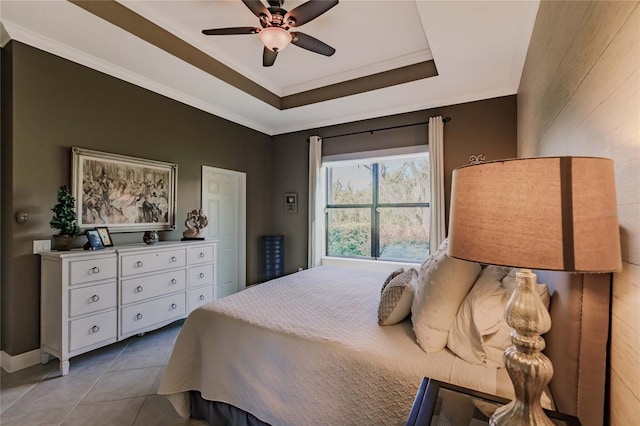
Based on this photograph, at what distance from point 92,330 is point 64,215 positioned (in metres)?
1.02

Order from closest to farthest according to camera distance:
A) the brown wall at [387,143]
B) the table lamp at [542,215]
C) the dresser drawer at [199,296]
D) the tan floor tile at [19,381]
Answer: the table lamp at [542,215], the tan floor tile at [19,381], the dresser drawer at [199,296], the brown wall at [387,143]

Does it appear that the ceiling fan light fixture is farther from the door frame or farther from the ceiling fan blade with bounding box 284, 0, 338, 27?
the door frame

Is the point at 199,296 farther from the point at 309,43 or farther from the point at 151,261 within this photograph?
the point at 309,43

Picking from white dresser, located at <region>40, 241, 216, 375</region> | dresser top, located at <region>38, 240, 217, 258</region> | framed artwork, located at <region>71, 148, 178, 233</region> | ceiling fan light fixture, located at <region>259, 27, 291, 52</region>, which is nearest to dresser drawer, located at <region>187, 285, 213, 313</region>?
white dresser, located at <region>40, 241, 216, 375</region>

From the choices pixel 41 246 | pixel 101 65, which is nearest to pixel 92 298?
pixel 41 246

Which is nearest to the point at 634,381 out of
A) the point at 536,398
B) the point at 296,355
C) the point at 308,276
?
the point at 536,398

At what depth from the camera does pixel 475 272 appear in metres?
1.38

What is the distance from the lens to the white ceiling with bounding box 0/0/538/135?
7.20 feet

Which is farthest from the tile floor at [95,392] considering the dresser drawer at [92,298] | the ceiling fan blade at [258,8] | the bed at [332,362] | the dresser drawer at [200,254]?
the ceiling fan blade at [258,8]

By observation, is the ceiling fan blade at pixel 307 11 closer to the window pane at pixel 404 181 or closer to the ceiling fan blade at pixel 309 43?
the ceiling fan blade at pixel 309 43

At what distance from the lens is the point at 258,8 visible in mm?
2000

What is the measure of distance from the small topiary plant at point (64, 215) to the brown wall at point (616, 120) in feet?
11.3

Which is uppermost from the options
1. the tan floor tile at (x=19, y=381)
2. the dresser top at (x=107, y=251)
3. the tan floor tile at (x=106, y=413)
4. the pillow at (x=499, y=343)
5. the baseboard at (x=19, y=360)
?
the dresser top at (x=107, y=251)

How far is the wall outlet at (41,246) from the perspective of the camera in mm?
2445
